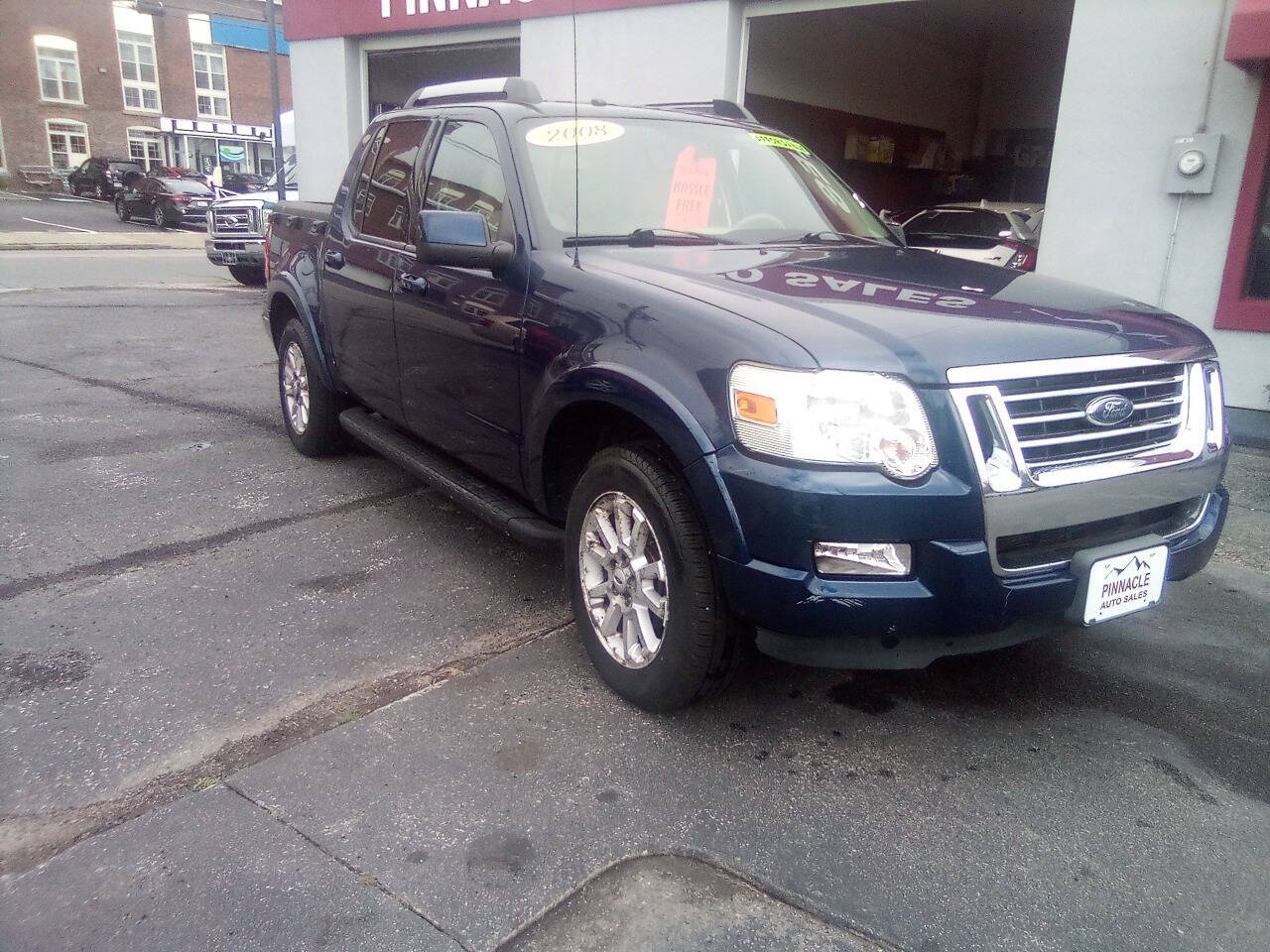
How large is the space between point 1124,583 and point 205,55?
5577cm

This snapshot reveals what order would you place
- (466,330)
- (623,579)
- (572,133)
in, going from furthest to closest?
(572,133) < (466,330) < (623,579)

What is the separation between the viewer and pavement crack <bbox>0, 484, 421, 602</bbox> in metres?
4.07

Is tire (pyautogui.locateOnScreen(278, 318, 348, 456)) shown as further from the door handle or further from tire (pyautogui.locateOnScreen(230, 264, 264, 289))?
tire (pyautogui.locateOnScreen(230, 264, 264, 289))

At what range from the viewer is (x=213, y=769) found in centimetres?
284

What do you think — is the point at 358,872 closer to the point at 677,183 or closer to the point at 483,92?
the point at 677,183

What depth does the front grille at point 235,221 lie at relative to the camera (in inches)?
556

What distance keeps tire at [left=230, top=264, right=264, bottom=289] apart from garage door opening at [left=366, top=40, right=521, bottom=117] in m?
2.88

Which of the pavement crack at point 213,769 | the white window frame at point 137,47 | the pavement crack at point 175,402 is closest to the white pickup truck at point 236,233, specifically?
the pavement crack at point 175,402

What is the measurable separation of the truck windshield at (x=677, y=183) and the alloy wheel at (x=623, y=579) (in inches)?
A: 43.2

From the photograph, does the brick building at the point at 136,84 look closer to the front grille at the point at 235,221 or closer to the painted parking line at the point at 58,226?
the painted parking line at the point at 58,226

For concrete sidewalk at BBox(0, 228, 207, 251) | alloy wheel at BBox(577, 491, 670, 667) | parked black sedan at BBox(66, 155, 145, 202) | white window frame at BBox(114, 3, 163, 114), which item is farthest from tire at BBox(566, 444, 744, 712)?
white window frame at BBox(114, 3, 163, 114)

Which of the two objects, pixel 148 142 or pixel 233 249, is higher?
pixel 148 142

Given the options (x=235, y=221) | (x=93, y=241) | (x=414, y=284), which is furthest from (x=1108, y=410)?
(x=93, y=241)

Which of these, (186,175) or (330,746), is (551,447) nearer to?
(330,746)
